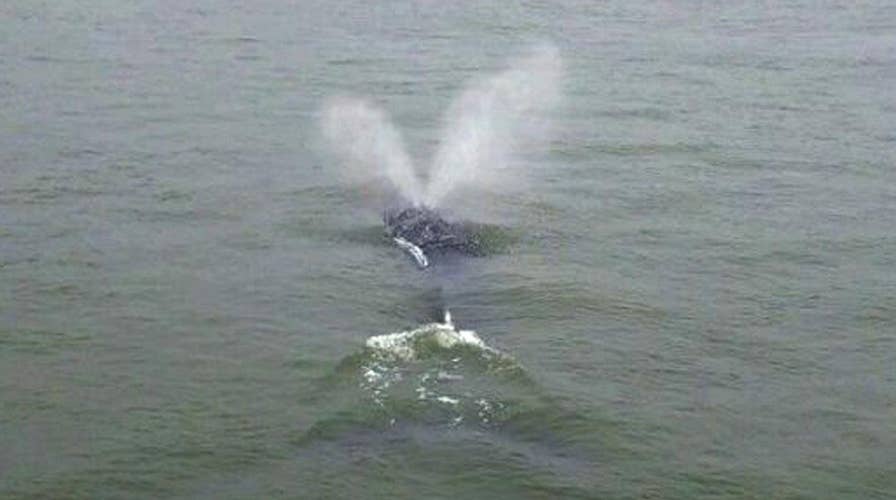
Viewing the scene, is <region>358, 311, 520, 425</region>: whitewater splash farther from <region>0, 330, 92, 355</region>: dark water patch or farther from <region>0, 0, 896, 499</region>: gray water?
<region>0, 330, 92, 355</region>: dark water patch

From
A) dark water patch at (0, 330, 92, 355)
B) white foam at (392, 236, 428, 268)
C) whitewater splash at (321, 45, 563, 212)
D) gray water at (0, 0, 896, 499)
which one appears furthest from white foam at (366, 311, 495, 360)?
whitewater splash at (321, 45, 563, 212)

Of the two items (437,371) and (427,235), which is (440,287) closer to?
(427,235)

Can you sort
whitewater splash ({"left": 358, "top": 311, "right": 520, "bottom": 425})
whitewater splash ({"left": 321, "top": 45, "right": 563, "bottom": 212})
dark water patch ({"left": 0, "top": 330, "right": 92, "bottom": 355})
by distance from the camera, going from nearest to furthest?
whitewater splash ({"left": 358, "top": 311, "right": 520, "bottom": 425}), dark water patch ({"left": 0, "top": 330, "right": 92, "bottom": 355}), whitewater splash ({"left": 321, "top": 45, "right": 563, "bottom": 212})

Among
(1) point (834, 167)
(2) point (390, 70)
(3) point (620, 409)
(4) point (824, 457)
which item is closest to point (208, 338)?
(3) point (620, 409)

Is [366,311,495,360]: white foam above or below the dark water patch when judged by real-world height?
above

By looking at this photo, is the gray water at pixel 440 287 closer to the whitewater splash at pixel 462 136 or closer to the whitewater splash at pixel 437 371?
the whitewater splash at pixel 437 371

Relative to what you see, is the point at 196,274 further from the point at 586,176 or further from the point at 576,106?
the point at 576,106

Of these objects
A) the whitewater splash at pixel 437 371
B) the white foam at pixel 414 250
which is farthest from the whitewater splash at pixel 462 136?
the whitewater splash at pixel 437 371

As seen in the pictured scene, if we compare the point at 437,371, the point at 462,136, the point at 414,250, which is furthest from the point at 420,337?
the point at 462,136
